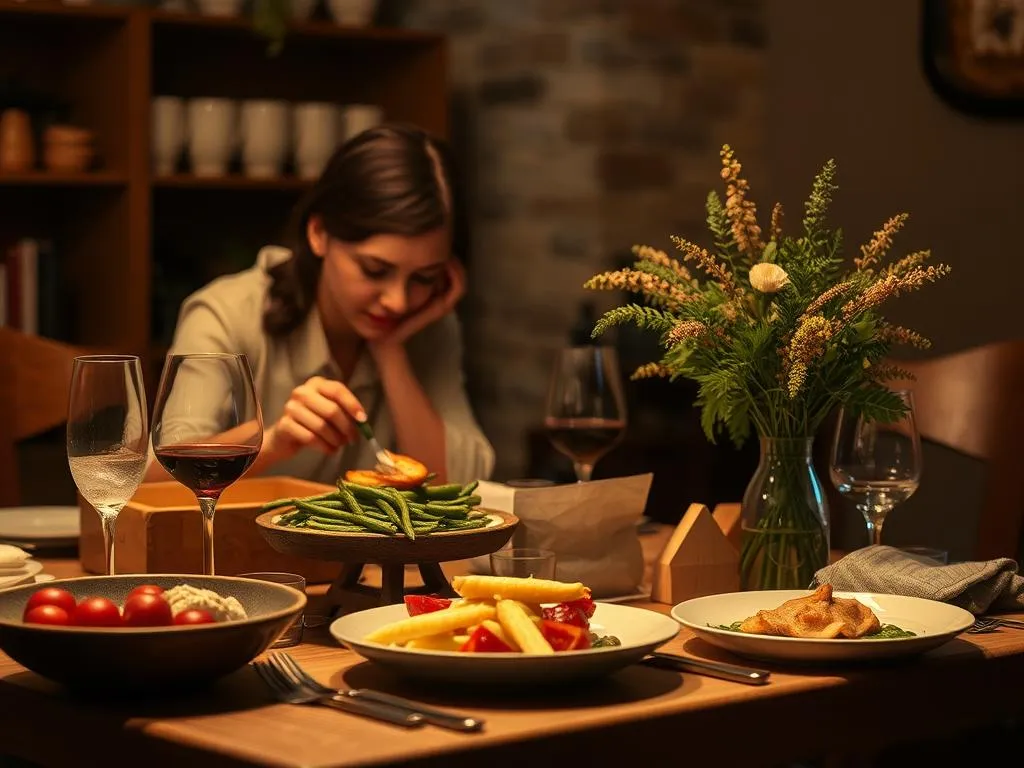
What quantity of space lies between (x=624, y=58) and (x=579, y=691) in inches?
115

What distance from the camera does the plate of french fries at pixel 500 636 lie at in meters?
1.04

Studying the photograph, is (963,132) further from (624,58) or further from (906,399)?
(906,399)

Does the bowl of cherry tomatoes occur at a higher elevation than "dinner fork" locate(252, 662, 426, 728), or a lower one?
higher

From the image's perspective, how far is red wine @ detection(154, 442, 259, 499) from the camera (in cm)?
131

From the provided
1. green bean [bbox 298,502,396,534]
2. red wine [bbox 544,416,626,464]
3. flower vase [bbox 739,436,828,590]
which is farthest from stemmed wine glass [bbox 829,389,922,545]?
green bean [bbox 298,502,396,534]

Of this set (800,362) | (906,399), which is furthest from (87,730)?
(906,399)

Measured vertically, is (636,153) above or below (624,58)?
below

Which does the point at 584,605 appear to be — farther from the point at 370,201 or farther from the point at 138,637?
the point at 370,201

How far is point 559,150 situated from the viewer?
12.7ft

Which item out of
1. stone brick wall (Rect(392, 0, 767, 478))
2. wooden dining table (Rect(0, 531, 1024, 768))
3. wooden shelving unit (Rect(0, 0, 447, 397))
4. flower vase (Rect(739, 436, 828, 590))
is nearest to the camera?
wooden dining table (Rect(0, 531, 1024, 768))

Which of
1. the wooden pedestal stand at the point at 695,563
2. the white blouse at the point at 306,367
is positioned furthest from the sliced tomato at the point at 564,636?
the white blouse at the point at 306,367

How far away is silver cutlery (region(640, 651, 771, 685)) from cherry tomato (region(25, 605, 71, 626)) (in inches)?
17.4

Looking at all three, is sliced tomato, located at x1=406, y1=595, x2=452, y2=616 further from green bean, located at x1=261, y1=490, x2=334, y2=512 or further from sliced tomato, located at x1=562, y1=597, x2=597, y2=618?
green bean, located at x1=261, y1=490, x2=334, y2=512

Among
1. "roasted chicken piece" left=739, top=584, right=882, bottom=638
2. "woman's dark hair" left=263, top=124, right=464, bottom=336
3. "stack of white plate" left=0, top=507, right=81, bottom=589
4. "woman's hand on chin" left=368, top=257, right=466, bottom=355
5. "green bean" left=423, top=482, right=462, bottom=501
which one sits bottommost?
"stack of white plate" left=0, top=507, right=81, bottom=589
